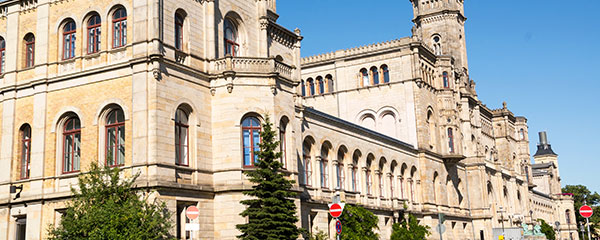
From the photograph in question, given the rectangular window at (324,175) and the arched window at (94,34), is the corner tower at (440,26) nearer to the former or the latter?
the rectangular window at (324,175)

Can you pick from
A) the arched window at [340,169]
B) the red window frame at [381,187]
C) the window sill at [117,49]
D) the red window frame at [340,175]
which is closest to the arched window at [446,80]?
the red window frame at [381,187]

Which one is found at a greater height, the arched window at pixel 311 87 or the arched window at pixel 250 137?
the arched window at pixel 311 87

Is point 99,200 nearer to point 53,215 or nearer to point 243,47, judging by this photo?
point 53,215

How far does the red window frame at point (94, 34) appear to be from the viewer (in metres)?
32.3

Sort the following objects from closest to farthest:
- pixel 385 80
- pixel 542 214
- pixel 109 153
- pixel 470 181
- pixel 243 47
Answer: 1. pixel 109 153
2. pixel 243 47
3. pixel 385 80
4. pixel 470 181
5. pixel 542 214

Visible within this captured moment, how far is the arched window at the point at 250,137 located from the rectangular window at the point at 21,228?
10.9 m

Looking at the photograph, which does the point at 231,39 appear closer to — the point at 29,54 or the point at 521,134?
the point at 29,54

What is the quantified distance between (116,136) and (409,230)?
26683 millimetres

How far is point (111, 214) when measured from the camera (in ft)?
84.6

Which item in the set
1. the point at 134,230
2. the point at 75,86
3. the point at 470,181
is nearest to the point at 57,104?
the point at 75,86

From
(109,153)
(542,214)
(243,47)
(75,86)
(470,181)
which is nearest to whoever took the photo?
(109,153)

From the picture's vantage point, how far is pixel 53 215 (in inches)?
1215

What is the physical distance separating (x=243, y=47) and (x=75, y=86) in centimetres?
922

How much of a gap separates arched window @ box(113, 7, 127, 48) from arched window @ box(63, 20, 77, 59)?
7.99 feet
